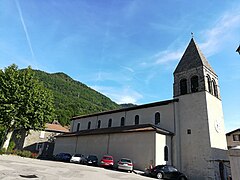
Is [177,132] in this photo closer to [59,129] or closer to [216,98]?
→ [216,98]

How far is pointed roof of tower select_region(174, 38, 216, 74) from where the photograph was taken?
2577cm

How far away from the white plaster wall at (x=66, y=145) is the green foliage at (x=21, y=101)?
524 cm

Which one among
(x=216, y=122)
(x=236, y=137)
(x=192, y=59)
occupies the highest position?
(x=192, y=59)

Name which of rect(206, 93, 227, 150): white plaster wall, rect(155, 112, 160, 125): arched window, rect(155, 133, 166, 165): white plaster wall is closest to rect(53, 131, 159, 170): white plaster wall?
rect(155, 133, 166, 165): white plaster wall

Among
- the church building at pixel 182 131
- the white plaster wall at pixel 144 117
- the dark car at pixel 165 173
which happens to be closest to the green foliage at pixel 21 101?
the church building at pixel 182 131

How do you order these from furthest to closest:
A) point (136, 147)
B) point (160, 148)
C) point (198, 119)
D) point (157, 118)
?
1. point (157, 118)
2. point (198, 119)
3. point (136, 147)
4. point (160, 148)

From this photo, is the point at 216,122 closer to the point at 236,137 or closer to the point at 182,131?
the point at 182,131

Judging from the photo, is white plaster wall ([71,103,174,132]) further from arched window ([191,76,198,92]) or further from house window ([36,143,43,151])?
house window ([36,143,43,151])

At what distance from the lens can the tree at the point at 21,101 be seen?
26.6 meters

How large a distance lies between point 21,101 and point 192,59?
2584 cm

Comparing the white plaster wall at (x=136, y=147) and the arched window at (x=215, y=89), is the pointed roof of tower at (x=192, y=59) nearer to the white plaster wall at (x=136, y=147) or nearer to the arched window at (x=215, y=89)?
the arched window at (x=215, y=89)

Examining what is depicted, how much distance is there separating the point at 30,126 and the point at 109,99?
238 feet

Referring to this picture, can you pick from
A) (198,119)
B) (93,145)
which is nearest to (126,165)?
(93,145)

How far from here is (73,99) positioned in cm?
8169
